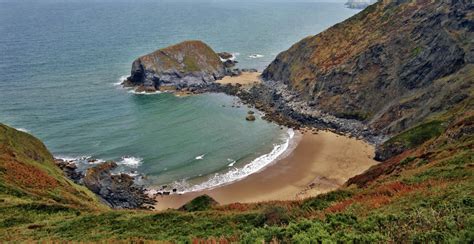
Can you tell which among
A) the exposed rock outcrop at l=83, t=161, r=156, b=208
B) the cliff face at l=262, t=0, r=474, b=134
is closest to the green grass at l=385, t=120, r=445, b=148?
the cliff face at l=262, t=0, r=474, b=134

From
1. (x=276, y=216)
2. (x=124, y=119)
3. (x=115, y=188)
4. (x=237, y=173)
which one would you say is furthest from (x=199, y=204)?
(x=124, y=119)

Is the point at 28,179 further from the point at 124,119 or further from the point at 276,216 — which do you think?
the point at 124,119

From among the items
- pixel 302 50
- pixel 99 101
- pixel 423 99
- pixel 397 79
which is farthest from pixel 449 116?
pixel 99 101

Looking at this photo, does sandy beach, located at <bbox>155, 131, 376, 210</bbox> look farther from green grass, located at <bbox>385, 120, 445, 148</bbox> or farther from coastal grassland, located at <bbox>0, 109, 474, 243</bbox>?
coastal grassland, located at <bbox>0, 109, 474, 243</bbox>

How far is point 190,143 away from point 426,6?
204ft

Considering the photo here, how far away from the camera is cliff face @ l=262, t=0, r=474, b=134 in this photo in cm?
6588

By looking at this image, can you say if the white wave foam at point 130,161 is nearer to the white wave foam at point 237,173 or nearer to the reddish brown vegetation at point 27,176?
the white wave foam at point 237,173

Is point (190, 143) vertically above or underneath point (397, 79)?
underneath

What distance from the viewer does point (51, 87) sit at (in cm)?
10062

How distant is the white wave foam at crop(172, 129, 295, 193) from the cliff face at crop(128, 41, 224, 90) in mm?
47502

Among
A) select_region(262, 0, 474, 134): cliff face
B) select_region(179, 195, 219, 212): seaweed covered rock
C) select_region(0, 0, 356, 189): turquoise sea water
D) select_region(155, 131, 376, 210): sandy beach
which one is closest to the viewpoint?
select_region(179, 195, 219, 212): seaweed covered rock

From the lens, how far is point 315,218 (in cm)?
2109

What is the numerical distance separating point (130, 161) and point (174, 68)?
1955 inches

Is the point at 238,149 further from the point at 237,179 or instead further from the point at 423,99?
the point at 423,99
